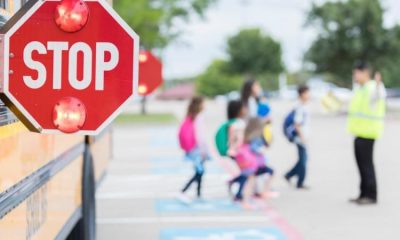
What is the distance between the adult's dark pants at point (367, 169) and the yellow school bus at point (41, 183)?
12.9ft

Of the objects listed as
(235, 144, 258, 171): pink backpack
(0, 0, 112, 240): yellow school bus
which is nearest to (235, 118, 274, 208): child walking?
(235, 144, 258, 171): pink backpack

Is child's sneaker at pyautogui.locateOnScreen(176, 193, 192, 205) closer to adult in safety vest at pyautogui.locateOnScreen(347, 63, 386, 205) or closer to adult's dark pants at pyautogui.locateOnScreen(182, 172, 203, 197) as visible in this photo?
adult's dark pants at pyautogui.locateOnScreen(182, 172, 203, 197)

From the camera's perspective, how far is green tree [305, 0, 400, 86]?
4009 cm

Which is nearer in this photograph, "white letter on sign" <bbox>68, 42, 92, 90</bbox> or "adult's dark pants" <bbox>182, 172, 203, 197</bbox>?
"white letter on sign" <bbox>68, 42, 92, 90</bbox>

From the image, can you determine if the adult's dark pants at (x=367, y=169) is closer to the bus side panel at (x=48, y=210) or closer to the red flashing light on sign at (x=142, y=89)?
the red flashing light on sign at (x=142, y=89)

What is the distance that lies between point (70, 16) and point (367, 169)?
6634 millimetres

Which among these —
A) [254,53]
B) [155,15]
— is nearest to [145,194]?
[155,15]

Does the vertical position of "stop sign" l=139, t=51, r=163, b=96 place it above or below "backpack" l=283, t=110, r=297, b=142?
above

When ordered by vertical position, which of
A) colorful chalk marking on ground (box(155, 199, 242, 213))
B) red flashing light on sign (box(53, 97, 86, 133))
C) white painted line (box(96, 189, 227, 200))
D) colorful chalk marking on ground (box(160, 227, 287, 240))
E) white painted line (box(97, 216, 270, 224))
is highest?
red flashing light on sign (box(53, 97, 86, 133))

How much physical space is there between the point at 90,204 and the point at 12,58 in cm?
325

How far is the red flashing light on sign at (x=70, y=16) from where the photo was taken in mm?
3021

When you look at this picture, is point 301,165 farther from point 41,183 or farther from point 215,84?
point 215,84

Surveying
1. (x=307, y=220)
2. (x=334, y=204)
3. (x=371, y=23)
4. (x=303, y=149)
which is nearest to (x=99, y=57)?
(x=307, y=220)

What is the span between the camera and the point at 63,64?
304 cm
